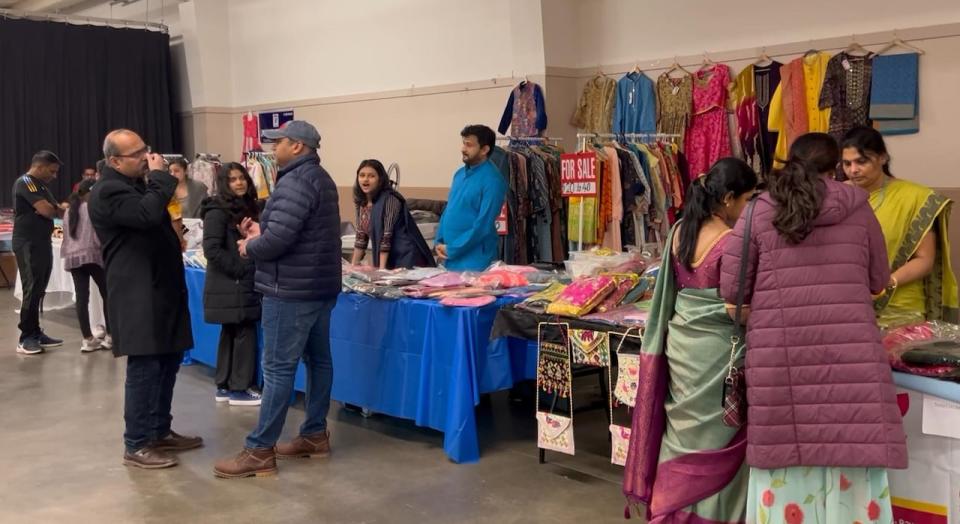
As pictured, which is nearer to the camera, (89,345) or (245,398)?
(245,398)

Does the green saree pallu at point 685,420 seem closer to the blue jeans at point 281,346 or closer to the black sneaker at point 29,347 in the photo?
the blue jeans at point 281,346

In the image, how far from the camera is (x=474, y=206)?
17.1ft

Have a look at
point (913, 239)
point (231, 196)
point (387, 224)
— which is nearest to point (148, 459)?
point (231, 196)

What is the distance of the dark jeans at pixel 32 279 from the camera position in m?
6.77

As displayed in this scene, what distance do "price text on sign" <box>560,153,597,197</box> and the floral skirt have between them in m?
3.55

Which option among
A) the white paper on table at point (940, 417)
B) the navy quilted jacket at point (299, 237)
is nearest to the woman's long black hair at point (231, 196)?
the navy quilted jacket at point (299, 237)

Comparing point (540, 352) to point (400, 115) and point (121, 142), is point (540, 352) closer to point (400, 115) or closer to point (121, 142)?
point (121, 142)

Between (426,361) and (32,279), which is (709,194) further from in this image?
(32,279)

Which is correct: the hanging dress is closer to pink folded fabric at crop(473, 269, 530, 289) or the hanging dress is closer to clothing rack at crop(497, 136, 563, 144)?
clothing rack at crop(497, 136, 563, 144)

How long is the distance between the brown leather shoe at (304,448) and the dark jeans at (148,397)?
1.86ft

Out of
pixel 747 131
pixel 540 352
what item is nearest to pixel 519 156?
pixel 747 131

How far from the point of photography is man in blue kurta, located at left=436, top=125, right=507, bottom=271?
5188 millimetres

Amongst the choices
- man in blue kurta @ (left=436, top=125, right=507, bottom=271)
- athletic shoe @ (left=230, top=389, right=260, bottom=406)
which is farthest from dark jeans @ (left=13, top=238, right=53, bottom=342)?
man in blue kurta @ (left=436, top=125, right=507, bottom=271)

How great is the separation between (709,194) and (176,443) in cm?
283
